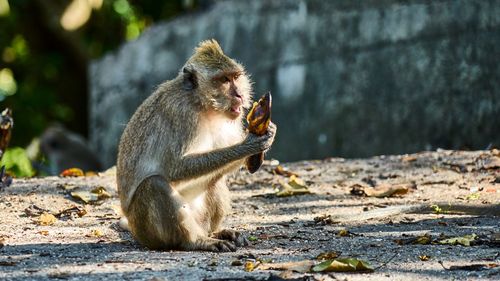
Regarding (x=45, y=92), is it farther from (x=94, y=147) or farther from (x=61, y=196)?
(x=61, y=196)

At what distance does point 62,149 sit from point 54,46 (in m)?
2.20

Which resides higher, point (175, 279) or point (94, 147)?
point (175, 279)

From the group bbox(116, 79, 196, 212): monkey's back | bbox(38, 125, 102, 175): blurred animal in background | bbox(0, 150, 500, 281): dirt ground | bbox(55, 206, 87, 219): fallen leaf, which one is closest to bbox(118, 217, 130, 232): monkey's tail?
bbox(0, 150, 500, 281): dirt ground

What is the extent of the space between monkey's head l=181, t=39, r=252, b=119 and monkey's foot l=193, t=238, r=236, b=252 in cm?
89

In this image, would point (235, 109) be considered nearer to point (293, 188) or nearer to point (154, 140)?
point (154, 140)

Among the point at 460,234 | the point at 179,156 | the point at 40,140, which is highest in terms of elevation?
the point at 179,156

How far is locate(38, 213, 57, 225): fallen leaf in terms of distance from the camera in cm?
712

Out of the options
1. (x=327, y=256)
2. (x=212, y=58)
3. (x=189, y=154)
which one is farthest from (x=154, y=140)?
(x=327, y=256)

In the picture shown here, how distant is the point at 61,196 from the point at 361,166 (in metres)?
2.92

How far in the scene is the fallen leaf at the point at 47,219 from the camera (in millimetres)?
7118

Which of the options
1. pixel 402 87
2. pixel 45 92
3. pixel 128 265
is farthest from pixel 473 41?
pixel 45 92

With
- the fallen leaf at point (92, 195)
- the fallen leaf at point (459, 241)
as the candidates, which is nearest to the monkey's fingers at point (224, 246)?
the fallen leaf at point (459, 241)

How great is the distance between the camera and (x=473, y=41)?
34.9 ft

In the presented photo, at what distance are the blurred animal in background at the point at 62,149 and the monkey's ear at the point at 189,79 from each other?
956 centimetres
